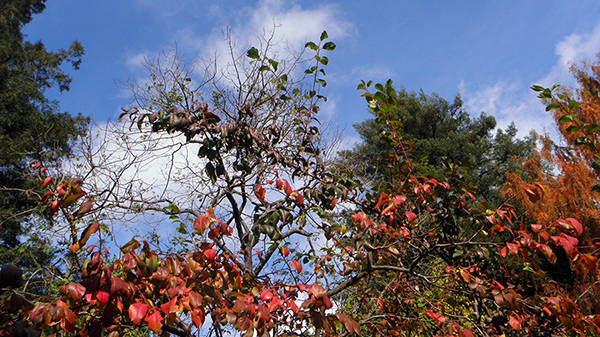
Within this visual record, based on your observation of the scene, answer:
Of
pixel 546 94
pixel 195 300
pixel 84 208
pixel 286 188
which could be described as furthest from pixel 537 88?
pixel 84 208

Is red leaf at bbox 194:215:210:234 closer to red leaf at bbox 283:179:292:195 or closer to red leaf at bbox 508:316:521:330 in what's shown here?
red leaf at bbox 283:179:292:195

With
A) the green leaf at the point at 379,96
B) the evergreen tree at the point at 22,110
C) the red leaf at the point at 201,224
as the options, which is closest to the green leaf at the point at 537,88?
the green leaf at the point at 379,96

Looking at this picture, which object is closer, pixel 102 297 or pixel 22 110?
pixel 102 297

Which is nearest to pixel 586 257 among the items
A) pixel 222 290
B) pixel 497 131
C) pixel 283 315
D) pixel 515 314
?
pixel 515 314

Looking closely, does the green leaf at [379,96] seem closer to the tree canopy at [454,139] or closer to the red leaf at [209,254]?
the red leaf at [209,254]

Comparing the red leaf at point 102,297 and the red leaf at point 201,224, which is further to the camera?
the red leaf at point 201,224

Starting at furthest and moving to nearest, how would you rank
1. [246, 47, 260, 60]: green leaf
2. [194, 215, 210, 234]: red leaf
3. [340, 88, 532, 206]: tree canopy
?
[340, 88, 532, 206]: tree canopy, [246, 47, 260, 60]: green leaf, [194, 215, 210, 234]: red leaf

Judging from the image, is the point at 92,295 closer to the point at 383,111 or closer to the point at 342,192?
the point at 342,192

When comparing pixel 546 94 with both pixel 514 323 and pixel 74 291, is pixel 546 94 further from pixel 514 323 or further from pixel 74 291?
pixel 74 291

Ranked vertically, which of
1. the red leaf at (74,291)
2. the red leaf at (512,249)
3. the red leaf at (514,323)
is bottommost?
the red leaf at (514,323)

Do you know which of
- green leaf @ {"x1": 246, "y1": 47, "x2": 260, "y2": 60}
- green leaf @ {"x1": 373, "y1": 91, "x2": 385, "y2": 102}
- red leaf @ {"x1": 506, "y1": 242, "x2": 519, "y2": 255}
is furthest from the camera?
green leaf @ {"x1": 246, "y1": 47, "x2": 260, "y2": 60}

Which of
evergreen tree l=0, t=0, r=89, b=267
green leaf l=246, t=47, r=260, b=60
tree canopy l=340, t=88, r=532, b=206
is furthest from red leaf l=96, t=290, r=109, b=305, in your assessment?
tree canopy l=340, t=88, r=532, b=206

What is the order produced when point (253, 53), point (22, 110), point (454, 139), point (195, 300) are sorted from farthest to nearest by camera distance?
point (454, 139), point (22, 110), point (253, 53), point (195, 300)

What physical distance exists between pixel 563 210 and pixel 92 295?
10842mm
